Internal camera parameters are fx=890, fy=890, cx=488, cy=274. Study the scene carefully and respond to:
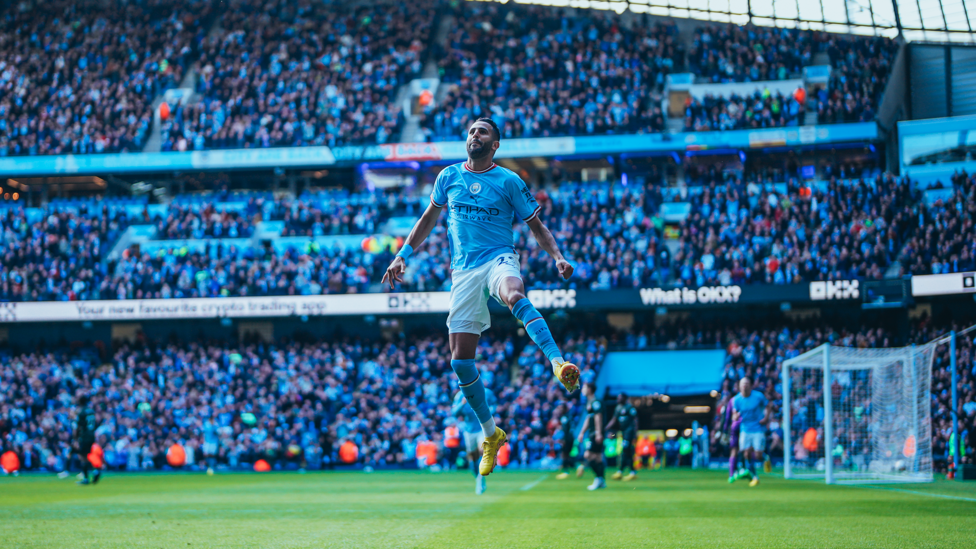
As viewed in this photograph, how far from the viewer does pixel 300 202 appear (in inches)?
1492

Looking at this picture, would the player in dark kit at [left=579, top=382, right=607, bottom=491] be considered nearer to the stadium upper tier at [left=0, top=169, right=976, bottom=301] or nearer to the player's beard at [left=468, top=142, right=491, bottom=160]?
the player's beard at [left=468, top=142, right=491, bottom=160]

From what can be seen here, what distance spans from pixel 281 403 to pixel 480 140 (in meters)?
24.4

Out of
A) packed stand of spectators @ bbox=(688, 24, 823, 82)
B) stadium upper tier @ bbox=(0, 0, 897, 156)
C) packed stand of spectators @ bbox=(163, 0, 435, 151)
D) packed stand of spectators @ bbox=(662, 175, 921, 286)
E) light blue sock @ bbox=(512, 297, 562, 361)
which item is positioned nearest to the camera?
light blue sock @ bbox=(512, 297, 562, 361)

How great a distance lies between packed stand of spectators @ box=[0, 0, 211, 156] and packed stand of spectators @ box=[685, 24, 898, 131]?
25112 millimetres

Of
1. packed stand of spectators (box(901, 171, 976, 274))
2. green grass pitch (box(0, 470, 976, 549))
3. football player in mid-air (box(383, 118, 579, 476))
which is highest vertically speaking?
packed stand of spectators (box(901, 171, 976, 274))

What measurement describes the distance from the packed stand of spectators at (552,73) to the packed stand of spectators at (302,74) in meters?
2.38

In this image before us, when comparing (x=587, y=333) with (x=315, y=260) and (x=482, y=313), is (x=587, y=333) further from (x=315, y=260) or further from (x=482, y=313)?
(x=482, y=313)

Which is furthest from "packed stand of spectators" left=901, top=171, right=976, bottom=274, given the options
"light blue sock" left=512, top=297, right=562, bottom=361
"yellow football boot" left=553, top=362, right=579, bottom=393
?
"yellow football boot" left=553, top=362, right=579, bottom=393

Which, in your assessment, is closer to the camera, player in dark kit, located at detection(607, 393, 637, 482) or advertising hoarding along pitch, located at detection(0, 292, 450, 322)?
player in dark kit, located at detection(607, 393, 637, 482)

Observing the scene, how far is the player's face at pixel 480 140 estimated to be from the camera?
7387 millimetres

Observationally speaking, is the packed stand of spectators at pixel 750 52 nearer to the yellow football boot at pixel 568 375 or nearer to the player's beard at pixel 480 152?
the player's beard at pixel 480 152

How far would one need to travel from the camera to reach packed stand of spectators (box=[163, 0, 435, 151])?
3944 centimetres

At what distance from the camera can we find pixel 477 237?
759 cm

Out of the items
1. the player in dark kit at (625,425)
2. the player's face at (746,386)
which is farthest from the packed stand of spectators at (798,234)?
the player's face at (746,386)
